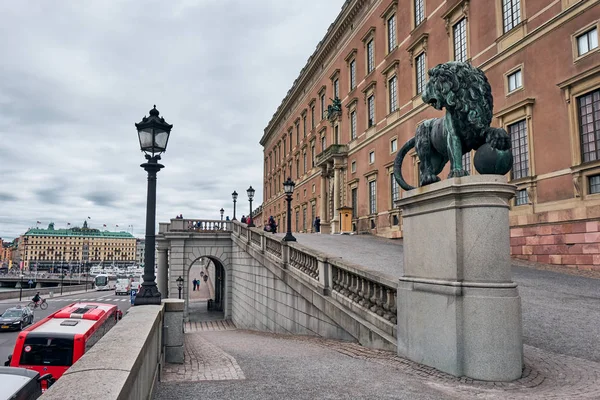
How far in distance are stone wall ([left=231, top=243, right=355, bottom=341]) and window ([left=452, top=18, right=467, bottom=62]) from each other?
14997 mm

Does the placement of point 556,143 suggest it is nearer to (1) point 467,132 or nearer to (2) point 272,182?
(1) point 467,132

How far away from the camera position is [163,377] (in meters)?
6.23

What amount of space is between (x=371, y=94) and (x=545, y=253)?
19.9 m

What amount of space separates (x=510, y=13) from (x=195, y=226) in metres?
25.1

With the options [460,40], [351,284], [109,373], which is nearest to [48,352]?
[351,284]

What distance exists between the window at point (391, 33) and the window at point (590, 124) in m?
16.3

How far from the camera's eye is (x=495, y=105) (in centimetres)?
2042

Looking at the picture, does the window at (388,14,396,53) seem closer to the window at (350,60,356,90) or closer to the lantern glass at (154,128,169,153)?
the window at (350,60,356,90)

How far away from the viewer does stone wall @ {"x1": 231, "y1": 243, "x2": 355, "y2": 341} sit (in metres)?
11.3

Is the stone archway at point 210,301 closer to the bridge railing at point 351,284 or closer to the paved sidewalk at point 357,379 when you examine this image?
the bridge railing at point 351,284

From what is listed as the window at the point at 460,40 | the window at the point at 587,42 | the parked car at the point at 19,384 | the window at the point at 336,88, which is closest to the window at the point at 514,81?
the window at the point at 587,42

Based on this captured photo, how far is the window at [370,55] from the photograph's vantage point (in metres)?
33.7

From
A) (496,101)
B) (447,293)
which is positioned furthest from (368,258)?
(447,293)

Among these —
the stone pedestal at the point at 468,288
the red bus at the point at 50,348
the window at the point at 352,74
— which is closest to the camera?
the stone pedestal at the point at 468,288
